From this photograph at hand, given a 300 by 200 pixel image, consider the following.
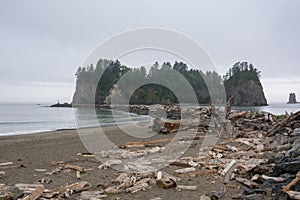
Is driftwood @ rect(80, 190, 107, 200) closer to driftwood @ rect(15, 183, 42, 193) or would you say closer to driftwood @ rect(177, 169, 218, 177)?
driftwood @ rect(15, 183, 42, 193)

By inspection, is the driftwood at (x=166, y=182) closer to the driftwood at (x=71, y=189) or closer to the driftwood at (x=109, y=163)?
the driftwood at (x=71, y=189)

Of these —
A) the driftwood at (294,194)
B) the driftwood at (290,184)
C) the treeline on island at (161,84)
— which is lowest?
the driftwood at (294,194)

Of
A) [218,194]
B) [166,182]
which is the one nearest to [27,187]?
[166,182]

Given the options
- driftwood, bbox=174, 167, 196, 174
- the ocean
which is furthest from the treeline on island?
driftwood, bbox=174, 167, 196, 174

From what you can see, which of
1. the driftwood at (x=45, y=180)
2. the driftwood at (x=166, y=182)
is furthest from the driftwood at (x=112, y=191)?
the driftwood at (x=45, y=180)

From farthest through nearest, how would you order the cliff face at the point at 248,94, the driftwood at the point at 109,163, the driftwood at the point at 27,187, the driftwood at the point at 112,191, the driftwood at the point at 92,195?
the cliff face at the point at 248,94
the driftwood at the point at 109,163
the driftwood at the point at 27,187
the driftwood at the point at 112,191
the driftwood at the point at 92,195

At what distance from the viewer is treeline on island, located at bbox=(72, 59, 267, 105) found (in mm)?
53969

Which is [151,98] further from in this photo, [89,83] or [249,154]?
[249,154]

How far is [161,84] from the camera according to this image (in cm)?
8138

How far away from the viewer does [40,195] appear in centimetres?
652

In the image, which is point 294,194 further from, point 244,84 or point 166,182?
point 244,84

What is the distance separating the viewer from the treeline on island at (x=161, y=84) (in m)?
54.0

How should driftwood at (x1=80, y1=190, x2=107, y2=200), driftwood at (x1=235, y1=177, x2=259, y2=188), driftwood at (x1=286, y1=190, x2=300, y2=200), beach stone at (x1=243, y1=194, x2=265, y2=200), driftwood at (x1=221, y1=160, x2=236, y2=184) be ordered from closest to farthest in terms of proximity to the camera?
driftwood at (x1=286, y1=190, x2=300, y2=200) → beach stone at (x1=243, y1=194, x2=265, y2=200) → driftwood at (x1=80, y1=190, x2=107, y2=200) → driftwood at (x1=235, y1=177, x2=259, y2=188) → driftwood at (x1=221, y1=160, x2=236, y2=184)

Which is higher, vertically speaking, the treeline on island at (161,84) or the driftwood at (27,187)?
the treeline on island at (161,84)
